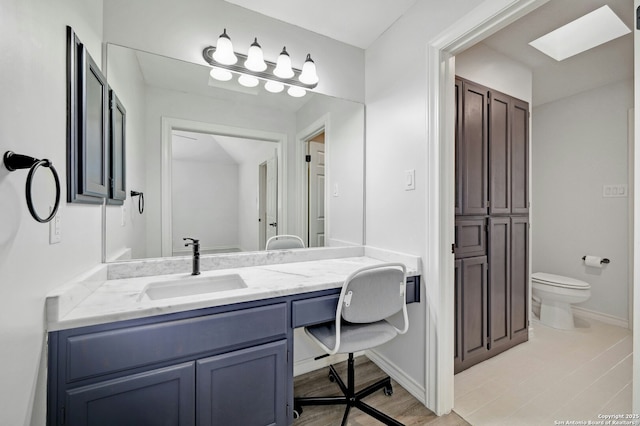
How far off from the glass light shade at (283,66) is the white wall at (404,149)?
2.17 ft

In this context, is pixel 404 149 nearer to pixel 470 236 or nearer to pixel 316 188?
pixel 316 188

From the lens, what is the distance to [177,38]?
158cm

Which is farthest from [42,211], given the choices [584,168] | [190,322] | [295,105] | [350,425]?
[584,168]

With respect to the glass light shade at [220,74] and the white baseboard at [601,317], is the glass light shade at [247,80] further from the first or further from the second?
the white baseboard at [601,317]

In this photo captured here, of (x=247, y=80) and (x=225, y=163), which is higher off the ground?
(x=247, y=80)

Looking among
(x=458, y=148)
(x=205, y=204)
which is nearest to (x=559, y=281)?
(x=458, y=148)

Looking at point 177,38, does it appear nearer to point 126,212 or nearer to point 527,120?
point 126,212

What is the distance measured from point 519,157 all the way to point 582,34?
0.96m

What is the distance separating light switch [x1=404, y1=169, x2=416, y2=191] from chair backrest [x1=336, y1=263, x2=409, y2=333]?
0.54 meters

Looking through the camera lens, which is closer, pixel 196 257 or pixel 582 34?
pixel 196 257

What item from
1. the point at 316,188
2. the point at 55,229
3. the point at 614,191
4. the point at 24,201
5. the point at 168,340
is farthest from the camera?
the point at 614,191

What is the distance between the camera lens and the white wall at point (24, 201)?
0.69m

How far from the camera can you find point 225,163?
1755 mm

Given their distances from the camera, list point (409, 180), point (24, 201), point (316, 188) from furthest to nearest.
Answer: point (316, 188) → point (409, 180) → point (24, 201)
